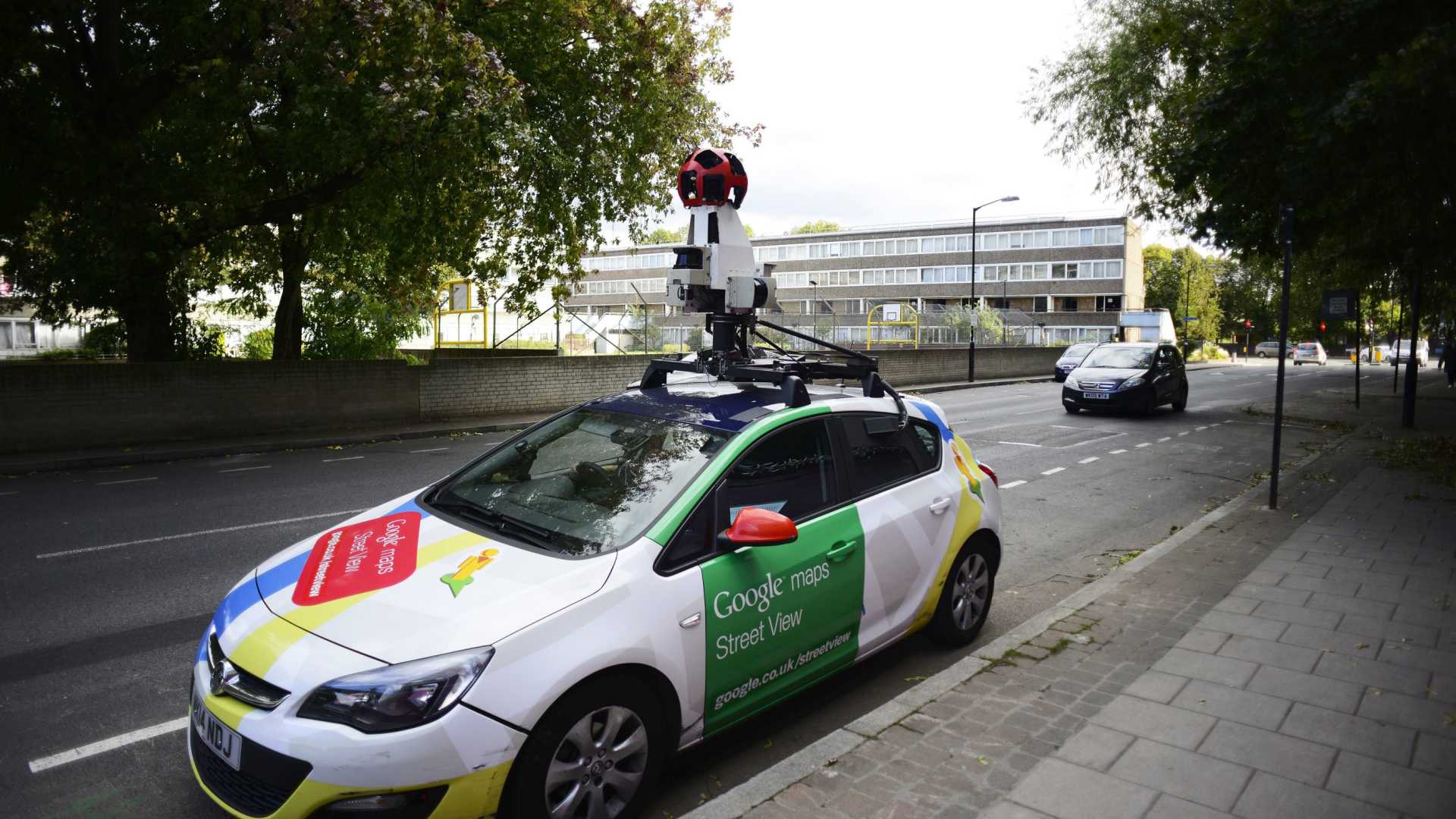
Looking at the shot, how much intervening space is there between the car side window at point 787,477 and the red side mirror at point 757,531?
0.09 m

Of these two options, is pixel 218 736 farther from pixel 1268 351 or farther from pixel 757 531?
pixel 1268 351

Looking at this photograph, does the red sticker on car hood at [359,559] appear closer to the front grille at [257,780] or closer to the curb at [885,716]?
the front grille at [257,780]

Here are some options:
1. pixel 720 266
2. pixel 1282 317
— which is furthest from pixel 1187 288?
pixel 720 266

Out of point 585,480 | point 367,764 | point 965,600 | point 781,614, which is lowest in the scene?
point 965,600

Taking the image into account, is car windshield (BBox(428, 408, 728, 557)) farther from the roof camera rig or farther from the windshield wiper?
the roof camera rig

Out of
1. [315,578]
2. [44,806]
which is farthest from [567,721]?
[44,806]

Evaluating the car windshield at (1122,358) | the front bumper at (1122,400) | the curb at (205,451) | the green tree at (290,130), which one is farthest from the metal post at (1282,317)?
the curb at (205,451)

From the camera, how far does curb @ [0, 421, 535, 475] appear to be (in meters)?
11.6

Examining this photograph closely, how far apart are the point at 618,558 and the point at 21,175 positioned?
13.2m

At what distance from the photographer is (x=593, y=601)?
2.99 m

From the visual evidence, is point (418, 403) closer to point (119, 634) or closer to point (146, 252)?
point (146, 252)

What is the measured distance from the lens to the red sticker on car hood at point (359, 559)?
313 cm

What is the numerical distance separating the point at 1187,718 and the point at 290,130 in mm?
13152

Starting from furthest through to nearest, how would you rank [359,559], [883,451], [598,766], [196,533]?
1. [196,533]
2. [883,451]
3. [359,559]
4. [598,766]
